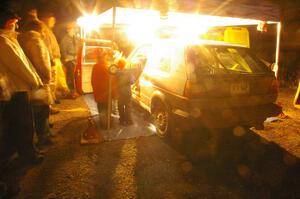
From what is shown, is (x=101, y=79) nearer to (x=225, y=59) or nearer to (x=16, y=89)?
(x=16, y=89)

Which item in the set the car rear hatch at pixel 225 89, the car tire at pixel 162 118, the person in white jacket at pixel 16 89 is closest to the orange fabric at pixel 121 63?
the car tire at pixel 162 118

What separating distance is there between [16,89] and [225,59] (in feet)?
13.1

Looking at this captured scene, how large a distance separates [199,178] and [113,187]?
3.94 feet

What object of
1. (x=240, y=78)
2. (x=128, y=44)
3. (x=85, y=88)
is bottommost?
(x=85, y=88)

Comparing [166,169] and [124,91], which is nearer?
[166,169]

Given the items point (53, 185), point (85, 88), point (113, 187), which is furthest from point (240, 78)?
point (85, 88)

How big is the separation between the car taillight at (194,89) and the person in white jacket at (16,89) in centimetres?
224

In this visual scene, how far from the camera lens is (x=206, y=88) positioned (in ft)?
12.8

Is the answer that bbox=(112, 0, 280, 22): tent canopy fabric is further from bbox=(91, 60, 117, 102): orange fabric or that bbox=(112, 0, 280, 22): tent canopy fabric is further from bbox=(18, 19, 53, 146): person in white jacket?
bbox=(18, 19, 53, 146): person in white jacket

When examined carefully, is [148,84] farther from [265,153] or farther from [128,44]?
[128,44]

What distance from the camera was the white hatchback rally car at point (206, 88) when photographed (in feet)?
12.7

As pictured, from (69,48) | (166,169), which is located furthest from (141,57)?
(69,48)

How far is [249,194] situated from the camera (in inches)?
122

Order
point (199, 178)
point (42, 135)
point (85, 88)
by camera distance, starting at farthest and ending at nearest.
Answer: point (85, 88), point (42, 135), point (199, 178)
